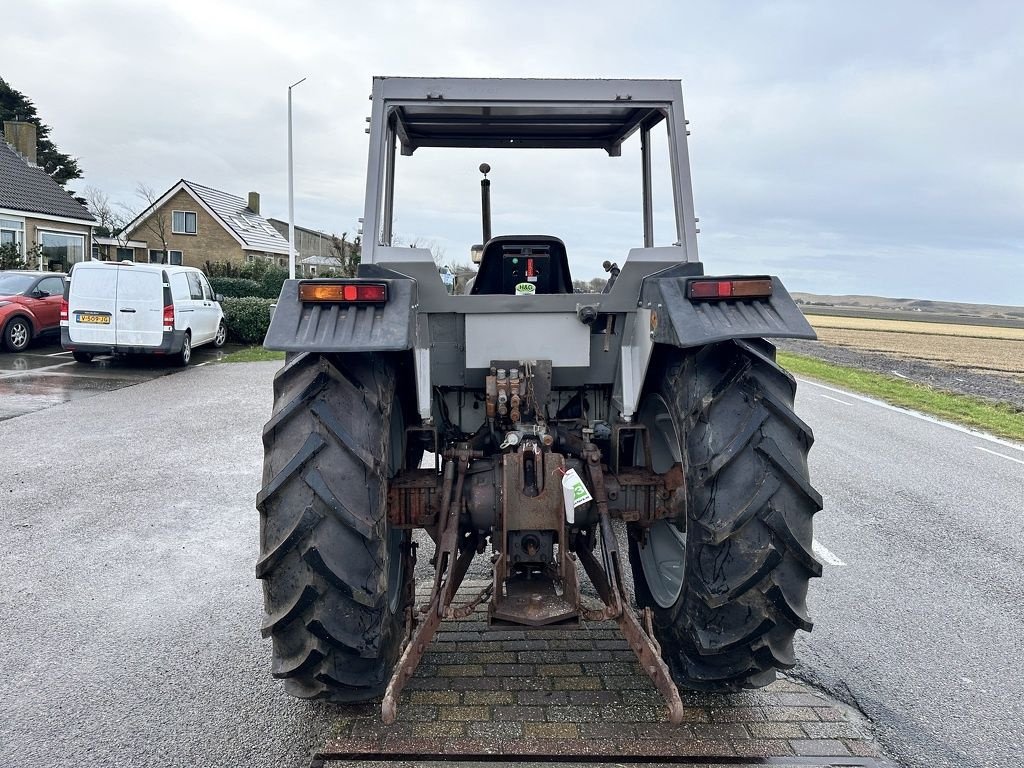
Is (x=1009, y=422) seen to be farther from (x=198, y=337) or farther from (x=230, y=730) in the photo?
(x=198, y=337)

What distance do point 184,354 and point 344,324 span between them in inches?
541

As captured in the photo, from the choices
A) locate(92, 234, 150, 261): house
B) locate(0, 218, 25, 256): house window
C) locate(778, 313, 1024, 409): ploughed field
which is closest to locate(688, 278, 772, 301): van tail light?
locate(778, 313, 1024, 409): ploughed field

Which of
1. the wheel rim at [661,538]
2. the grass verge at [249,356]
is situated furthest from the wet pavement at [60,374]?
the wheel rim at [661,538]

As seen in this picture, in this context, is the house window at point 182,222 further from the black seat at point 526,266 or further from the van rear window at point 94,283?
the black seat at point 526,266

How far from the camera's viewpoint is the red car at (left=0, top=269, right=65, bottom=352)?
15266mm

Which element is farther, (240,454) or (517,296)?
(240,454)

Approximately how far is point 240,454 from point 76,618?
13.3 feet

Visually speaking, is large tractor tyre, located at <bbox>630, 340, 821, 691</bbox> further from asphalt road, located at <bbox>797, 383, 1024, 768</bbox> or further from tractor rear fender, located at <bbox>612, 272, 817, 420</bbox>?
asphalt road, located at <bbox>797, 383, 1024, 768</bbox>

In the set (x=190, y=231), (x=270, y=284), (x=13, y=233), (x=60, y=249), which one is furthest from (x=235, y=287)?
(x=190, y=231)

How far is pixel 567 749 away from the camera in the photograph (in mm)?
2828

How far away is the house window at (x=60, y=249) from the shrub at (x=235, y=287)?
525cm

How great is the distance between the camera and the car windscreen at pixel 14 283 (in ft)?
51.9

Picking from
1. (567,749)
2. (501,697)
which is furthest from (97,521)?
(567,749)

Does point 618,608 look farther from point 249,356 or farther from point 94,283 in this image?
point 249,356
